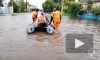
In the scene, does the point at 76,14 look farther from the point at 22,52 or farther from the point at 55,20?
the point at 22,52

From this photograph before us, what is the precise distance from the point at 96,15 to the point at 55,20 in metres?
13.8

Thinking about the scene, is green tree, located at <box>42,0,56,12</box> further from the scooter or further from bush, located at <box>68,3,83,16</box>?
the scooter

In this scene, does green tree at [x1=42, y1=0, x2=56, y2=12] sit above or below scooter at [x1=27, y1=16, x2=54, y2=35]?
above

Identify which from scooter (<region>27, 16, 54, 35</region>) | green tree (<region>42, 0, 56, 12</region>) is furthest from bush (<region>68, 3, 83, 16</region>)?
green tree (<region>42, 0, 56, 12</region>)

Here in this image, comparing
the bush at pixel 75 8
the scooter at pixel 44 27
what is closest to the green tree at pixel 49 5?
the bush at pixel 75 8

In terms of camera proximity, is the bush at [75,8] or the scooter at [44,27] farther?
the bush at [75,8]

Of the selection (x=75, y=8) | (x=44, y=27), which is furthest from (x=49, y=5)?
(x=44, y=27)

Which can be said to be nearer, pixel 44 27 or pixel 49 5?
pixel 44 27

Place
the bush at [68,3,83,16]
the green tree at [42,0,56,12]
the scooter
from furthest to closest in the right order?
1. the green tree at [42,0,56,12]
2. the bush at [68,3,83,16]
3. the scooter

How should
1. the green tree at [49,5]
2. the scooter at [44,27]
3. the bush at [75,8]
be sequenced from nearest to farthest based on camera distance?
the scooter at [44,27]
the bush at [75,8]
the green tree at [49,5]

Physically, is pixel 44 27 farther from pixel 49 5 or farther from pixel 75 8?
pixel 49 5

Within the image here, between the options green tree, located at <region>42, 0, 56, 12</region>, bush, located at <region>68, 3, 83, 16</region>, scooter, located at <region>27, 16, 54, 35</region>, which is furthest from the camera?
green tree, located at <region>42, 0, 56, 12</region>

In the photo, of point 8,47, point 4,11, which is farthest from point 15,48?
point 4,11

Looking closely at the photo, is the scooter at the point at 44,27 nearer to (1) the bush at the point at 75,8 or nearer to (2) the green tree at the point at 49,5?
(1) the bush at the point at 75,8
